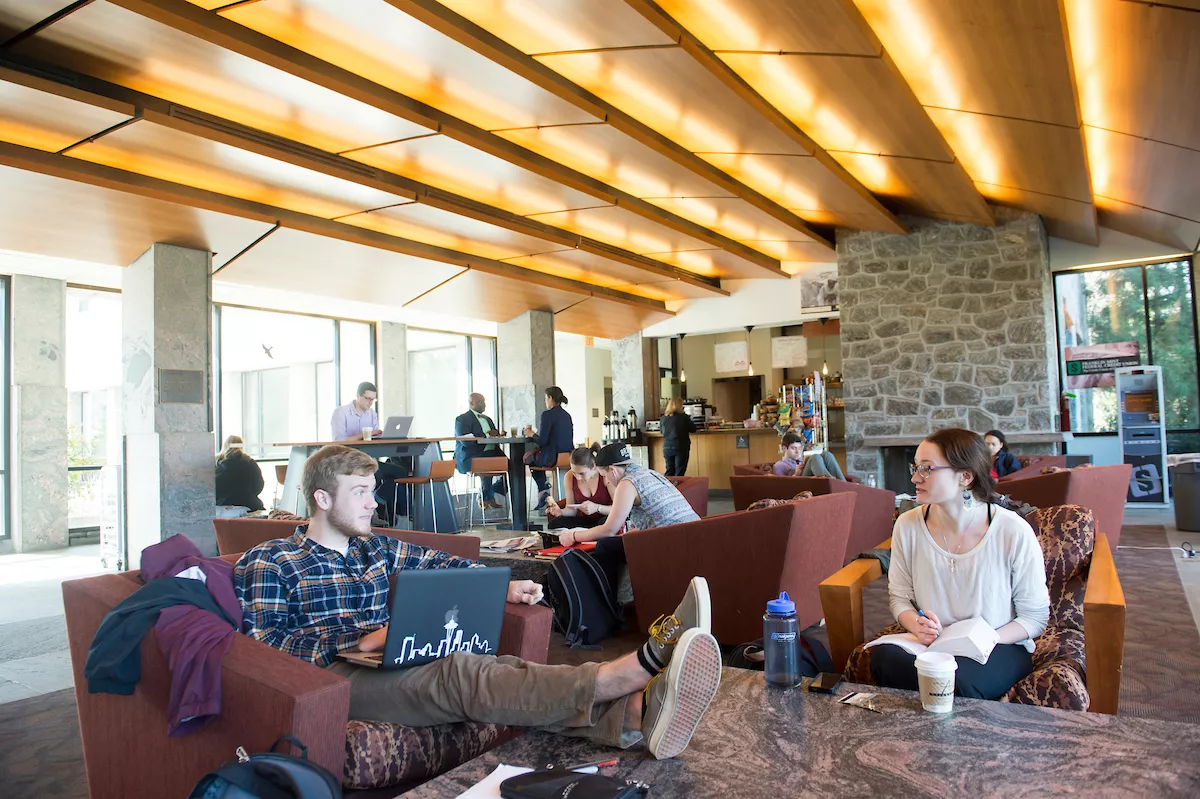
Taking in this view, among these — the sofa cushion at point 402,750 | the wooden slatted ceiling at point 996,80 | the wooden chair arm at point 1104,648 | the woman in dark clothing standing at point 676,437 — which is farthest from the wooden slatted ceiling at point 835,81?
the woman in dark clothing standing at point 676,437

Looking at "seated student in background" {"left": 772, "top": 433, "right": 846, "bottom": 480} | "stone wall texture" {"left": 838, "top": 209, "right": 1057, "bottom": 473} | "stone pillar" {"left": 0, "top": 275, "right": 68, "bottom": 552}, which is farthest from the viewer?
"stone pillar" {"left": 0, "top": 275, "right": 68, "bottom": 552}

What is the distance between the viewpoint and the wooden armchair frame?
2.25 metres

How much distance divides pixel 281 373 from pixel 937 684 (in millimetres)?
12277

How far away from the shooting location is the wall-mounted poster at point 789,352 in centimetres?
1345

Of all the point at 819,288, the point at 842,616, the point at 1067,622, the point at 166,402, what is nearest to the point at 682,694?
the point at 842,616

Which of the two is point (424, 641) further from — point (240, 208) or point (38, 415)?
point (38, 415)

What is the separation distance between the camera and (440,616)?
2.25 m

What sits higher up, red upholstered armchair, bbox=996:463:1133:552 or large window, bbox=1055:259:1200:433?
large window, bbox=1055:259:1200:433

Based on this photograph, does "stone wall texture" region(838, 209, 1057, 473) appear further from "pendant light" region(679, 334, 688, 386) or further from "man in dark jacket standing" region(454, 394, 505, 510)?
"man in dark jacket standing" region(454, 394, 505, 510)

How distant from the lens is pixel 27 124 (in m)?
5.09

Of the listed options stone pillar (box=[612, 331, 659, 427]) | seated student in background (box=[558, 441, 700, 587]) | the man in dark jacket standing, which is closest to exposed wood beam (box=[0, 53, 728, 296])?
the man in dark jacket standing

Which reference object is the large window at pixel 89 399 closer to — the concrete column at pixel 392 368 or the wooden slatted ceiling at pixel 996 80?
the concrete column at pixel 392 368

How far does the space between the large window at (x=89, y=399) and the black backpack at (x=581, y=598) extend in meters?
8.01

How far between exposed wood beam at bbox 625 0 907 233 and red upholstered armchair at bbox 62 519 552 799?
3.42 metres
